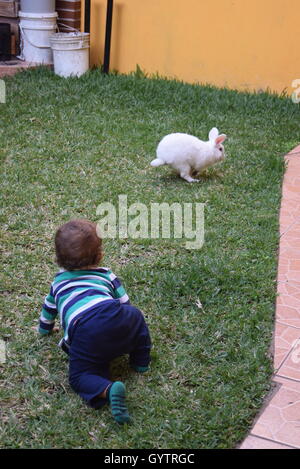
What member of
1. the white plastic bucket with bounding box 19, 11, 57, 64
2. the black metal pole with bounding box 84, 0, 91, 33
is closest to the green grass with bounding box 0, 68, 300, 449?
the white plastic bucket with bounding box 19, 11, 57, 64

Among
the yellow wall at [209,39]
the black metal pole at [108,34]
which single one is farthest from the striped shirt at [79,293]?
the black metal pole at [108,34]

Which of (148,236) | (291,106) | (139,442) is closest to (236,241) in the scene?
(148,236)

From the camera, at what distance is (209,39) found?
7121 millimetres

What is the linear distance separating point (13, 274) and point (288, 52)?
4441mm

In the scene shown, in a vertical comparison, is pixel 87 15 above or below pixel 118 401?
above

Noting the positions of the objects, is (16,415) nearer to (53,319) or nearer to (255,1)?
(53,319)

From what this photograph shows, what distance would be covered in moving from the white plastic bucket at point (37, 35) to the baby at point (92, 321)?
516 cm

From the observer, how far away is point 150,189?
4734mm

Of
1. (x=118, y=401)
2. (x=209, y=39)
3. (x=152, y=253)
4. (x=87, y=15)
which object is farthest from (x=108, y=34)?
(x=118, y=401)

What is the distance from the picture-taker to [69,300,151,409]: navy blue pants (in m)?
2.60

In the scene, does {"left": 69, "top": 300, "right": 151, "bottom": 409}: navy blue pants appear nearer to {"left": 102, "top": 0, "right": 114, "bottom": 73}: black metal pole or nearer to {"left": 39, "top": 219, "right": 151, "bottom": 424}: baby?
{"left": 39, "top": 219, "right": 151, "bottom": 424}: baby

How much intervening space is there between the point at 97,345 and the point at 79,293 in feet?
0.81

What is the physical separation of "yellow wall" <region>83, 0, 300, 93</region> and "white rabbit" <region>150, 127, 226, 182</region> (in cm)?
236

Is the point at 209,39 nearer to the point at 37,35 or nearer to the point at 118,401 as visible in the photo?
the point at 37,35
